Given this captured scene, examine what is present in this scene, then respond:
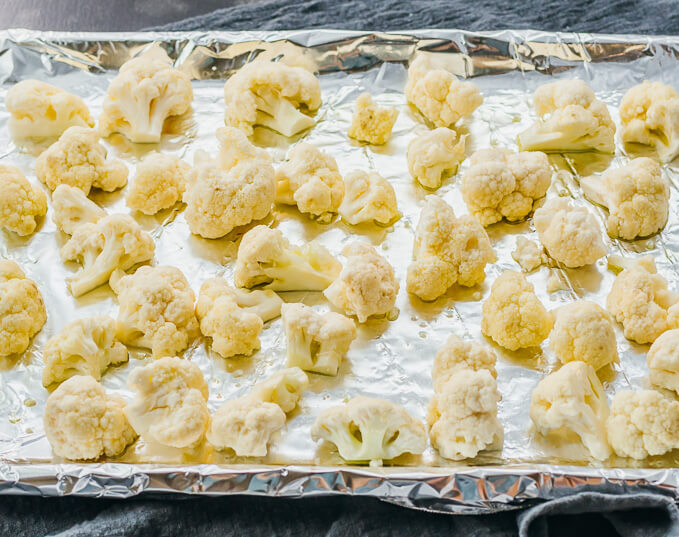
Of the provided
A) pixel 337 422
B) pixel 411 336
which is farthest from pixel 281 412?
pixel 411 336

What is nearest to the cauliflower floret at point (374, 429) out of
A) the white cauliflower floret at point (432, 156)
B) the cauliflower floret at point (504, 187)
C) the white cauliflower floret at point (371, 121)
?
the cauliflower floret at point (504, 187)

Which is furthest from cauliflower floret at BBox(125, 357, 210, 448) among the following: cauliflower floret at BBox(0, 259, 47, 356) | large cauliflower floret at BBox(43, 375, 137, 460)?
cauliflower floret at BBox(0, 259, 47, 356)

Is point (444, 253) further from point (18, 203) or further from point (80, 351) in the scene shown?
point (18, 203)

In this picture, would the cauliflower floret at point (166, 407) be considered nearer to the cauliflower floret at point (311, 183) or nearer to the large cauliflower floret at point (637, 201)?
the cauliflower floret at point (311, 183)

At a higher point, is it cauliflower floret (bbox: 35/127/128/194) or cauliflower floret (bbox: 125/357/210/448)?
cauliflower floret (bbox: 35/127/128/194)

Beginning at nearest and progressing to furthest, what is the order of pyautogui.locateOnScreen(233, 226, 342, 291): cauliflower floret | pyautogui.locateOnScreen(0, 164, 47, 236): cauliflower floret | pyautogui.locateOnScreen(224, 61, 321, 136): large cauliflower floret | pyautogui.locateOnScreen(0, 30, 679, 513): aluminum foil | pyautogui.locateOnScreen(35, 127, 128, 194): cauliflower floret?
1. pyautogui.locateOnScreen(0, 30, 679, 513): aluminum foil
2. pyautogui.locateOnScreen(233, 226, 342, 291): cauliflower floret
3. pyautogui.locateOnScreen(0, 164, 47, 236): cauliflower floret
4. pyautogui.locateOnScreen(35, 127, 128, 194): cauliflower floret
5. pyautogui.locateOnScreen(224, 61, 321, 136): large cauliflower floret

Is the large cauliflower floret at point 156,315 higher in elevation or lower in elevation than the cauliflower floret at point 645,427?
higher

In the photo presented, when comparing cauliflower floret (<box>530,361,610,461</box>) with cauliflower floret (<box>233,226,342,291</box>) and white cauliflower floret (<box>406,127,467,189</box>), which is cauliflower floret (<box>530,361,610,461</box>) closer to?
cauliflower floret (<box>233,226,342,291</box>)

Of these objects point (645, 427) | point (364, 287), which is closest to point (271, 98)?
point (364, 287)
